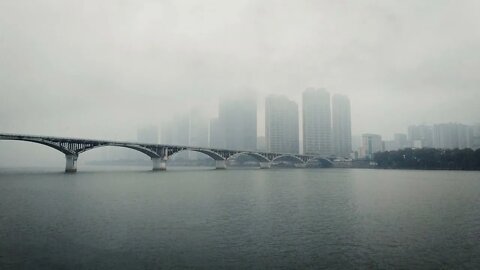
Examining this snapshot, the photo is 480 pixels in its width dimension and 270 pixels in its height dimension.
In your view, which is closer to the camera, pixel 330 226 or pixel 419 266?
pixel 419 266

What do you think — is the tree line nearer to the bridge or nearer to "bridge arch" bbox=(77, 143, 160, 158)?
the bridge

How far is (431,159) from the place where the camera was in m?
148

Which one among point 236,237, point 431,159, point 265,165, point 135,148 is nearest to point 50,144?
point 135,148

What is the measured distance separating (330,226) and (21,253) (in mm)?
16792

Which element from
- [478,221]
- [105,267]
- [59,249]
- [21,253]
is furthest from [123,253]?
[478,221]

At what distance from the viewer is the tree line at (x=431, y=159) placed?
131512 millimetres

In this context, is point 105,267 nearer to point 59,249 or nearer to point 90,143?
point 59,249

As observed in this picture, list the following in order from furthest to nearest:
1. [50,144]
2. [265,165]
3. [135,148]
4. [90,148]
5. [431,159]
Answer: [265,165] → [431,159] → [135,148] → [90,148] → [50,144]

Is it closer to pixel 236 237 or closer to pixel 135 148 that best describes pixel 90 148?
pixel 135 148

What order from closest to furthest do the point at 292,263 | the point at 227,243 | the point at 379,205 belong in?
the point at 292,263, the point at 227,243, the point at 379,205

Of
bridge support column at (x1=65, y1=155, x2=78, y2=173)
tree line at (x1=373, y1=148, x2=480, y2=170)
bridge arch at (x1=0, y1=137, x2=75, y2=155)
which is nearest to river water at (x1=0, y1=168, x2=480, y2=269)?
bridge arch at (x1=0, y1=137, x2=75, y2=155)

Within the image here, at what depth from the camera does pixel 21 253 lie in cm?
1439

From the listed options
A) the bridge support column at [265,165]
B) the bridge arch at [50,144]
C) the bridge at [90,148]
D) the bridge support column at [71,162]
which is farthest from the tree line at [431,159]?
the bridge arch at [50,144]

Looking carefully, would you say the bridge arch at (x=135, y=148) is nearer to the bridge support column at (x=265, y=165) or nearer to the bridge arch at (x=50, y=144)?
the bridge arch at (x=50, y=144)
